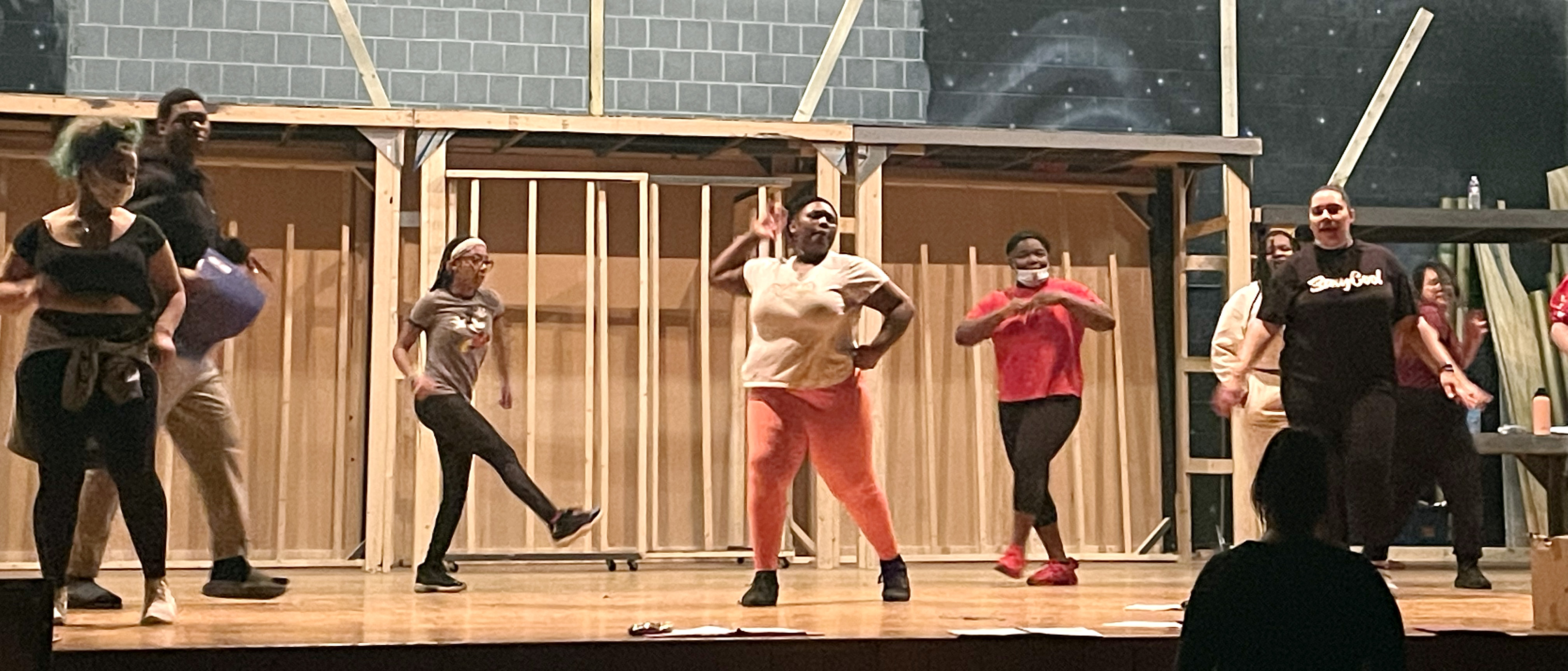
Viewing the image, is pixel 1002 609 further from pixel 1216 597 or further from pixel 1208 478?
pixel 1208 478

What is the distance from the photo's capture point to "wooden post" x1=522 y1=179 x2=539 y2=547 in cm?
→ 903

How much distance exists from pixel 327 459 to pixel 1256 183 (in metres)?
5.38

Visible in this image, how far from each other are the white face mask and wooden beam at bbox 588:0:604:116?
312cm

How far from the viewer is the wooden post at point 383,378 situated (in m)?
8.52

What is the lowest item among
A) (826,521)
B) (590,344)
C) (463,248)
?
(826,521)

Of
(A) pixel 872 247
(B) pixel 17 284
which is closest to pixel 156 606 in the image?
(B) pixel 17 284

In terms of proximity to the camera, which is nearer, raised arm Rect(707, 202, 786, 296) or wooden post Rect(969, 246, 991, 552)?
raised arm Rect(707, 202, 786, 296)

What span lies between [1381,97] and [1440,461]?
3625mm

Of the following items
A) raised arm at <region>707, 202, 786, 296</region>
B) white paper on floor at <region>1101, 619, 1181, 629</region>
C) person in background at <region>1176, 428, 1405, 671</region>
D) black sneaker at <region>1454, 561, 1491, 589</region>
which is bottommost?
black sneaker at <region>1454, 561, 1491, 589</region>

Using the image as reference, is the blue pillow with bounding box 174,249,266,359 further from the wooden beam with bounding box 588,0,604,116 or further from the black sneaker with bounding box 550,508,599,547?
the wooden beam with bounding box 588,0,604,116

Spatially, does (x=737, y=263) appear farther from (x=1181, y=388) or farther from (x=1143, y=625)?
(x=1181, y=388)

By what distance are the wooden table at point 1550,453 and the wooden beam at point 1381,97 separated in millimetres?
1829

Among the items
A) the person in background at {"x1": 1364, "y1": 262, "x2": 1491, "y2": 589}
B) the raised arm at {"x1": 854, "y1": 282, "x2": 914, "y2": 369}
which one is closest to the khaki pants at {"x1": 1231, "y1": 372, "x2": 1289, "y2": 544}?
the person in background at {"x1": 1364, "y1": 262, "x2": 1491, "y2": 589}

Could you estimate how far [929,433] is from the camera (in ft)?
32.2
